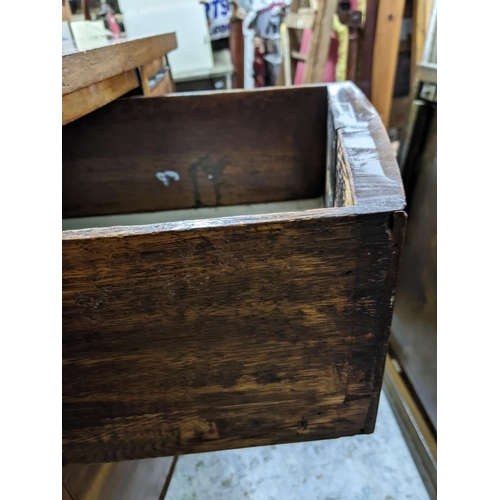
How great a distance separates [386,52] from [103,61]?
5.88 ft

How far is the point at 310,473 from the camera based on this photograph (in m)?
1.04

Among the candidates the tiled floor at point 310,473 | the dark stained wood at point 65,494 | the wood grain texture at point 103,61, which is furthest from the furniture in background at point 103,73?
the tiled floor at point 310,473

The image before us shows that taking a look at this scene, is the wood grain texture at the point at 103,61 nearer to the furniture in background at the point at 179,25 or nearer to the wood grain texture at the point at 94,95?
the wood grain texture at the point at 94,95

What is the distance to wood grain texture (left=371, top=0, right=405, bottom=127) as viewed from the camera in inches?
77.1

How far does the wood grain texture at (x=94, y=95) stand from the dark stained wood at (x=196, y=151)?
55 millimetres

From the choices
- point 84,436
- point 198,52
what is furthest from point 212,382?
point 198,52

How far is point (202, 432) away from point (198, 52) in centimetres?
226

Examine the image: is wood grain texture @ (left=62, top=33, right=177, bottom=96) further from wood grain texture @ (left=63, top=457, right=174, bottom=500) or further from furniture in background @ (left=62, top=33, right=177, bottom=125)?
wood grain texture @ (left=63, top=457, right=174, bottom=500)

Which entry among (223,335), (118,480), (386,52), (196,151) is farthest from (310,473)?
(386,52)

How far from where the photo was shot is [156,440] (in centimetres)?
59

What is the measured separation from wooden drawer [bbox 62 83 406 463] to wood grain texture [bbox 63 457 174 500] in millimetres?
156

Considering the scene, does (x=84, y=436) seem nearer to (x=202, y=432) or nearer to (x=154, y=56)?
(x=202, y=432)

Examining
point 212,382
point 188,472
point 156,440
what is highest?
point 212,382

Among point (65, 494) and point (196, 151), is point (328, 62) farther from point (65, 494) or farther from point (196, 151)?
point (65, 494)
